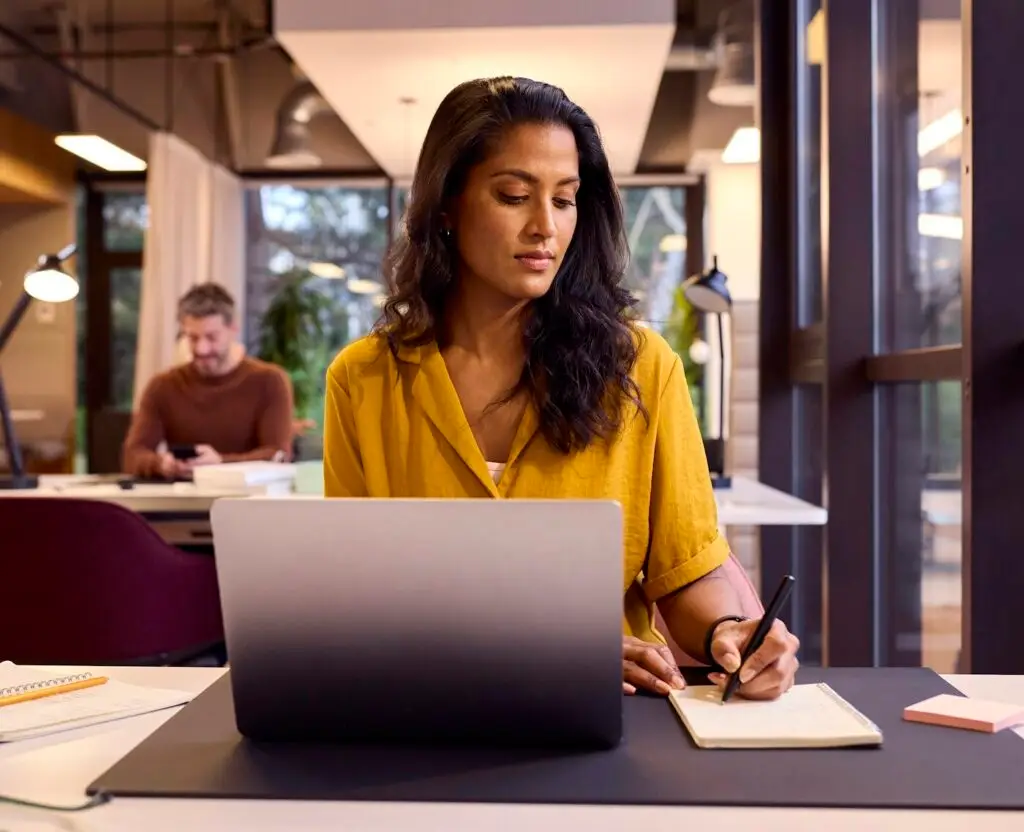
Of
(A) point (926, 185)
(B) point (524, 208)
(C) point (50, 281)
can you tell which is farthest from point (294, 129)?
(B) point (524, 208)

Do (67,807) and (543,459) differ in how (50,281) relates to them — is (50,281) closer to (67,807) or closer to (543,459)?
→ (543,459)

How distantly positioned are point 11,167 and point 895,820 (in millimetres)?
8972

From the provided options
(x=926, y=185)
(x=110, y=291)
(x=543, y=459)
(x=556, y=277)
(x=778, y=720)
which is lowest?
(x=778, y=720)

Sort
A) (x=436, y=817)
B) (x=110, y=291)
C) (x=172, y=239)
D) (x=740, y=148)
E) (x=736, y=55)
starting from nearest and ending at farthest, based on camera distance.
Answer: (x=436, y=817)
(x=736, y=55)
(x=740, y=148)
(x=172, y=239)
(x=110, y=291)

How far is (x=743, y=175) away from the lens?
33.7 ft

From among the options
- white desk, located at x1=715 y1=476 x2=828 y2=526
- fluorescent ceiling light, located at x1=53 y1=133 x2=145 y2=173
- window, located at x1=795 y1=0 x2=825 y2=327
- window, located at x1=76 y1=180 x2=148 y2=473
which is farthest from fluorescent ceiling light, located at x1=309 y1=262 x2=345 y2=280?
white desk, located at x1=715 y1=476 x2=828 y2=526

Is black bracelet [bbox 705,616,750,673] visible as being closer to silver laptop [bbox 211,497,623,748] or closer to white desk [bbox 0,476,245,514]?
silver laptop [bbox 211,497,623,748]

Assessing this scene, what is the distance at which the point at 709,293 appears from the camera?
13.7 ft

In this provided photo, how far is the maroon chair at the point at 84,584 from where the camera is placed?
305cm

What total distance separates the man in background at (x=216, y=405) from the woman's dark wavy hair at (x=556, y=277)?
358cm

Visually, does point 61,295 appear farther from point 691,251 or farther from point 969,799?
point 691,251

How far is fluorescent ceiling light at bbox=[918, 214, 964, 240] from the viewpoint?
2.70 m

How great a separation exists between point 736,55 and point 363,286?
15.1 feet

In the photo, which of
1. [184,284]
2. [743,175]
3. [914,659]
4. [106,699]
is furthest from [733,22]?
[106,699]
